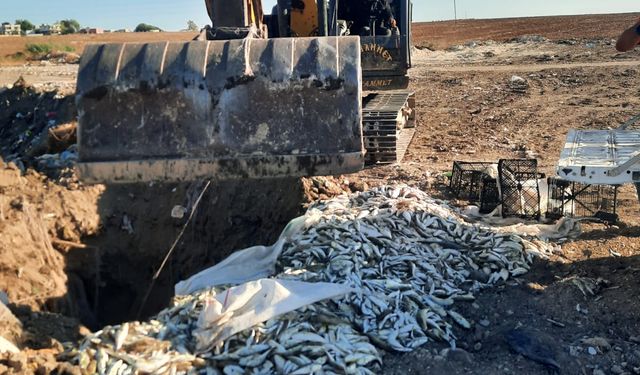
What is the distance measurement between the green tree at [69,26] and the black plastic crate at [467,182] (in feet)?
198

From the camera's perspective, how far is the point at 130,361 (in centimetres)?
428

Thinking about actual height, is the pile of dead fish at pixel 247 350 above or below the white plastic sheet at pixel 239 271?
below

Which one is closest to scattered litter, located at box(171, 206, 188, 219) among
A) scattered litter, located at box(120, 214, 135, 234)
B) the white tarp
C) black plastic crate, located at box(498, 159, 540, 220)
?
scattered litter, located at box(120, 214, 135, 234)

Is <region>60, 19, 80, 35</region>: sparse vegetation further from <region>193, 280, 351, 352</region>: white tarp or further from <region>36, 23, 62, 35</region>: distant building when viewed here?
<region>193, 280, 351, 352</region>: white tarp

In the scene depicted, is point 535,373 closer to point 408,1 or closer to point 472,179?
point 472,179

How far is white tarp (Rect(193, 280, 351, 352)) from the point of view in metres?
4.46

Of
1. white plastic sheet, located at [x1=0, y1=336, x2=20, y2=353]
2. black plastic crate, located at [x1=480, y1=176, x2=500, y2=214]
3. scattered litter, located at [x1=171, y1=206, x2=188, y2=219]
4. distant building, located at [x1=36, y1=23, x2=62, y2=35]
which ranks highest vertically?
distant building, located at [x1=36, y1=23, x2=62, y2=35]

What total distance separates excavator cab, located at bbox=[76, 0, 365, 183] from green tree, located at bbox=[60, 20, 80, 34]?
203 ft

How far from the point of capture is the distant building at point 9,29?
62.9 meters

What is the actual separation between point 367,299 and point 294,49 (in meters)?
1.85

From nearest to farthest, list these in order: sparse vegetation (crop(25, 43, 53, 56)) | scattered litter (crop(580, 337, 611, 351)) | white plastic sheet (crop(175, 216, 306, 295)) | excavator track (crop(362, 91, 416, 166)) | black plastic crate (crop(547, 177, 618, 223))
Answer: scattered litter (crop(580, 337, 611, 351))
white plastic sheet (crop(175, 216, 306, 295))
black plastic crate (crop(547, 177, 618, 223))
excavator track (crop(362, 91, 416, 166))
sparse vegetation (crop(25, 43, 53, 56))

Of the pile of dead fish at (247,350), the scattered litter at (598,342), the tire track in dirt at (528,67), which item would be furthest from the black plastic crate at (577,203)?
the tire track in dirt at (528,67)

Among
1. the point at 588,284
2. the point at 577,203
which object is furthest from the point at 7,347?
the point at 577,203

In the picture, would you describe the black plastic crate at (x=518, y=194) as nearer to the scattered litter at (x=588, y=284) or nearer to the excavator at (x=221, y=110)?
the scattered litter at (x=588, y=284)
